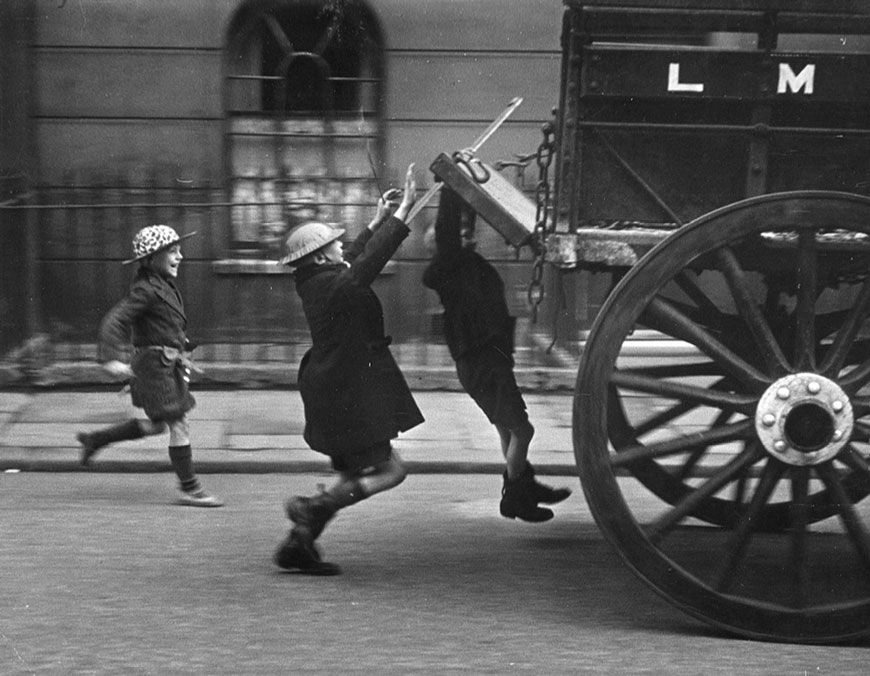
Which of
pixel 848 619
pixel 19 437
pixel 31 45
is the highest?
pixel 31 45

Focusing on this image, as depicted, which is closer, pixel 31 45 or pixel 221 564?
pixel 221 564

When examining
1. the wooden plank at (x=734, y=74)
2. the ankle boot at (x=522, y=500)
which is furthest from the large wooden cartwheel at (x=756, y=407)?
the ankle boot at (x=522, y=500)

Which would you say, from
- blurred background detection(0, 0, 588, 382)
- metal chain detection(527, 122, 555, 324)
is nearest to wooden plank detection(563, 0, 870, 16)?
metal chain detection(527, 122, 555, 324)

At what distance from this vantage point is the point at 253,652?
3852mm

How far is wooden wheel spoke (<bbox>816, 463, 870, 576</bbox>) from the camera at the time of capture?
3650mm

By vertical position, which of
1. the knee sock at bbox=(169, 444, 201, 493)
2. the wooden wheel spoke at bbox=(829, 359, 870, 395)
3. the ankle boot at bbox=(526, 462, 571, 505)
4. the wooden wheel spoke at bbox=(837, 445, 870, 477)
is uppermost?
the wooden wheel spoke at bbox=(829, 359, 870, 395)

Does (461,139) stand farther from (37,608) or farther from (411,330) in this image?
(37,608)

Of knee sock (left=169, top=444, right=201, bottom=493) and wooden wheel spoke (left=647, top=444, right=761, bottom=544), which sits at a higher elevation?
wooden wheel spoke (left=647, top=444, right=761, bottom=544)

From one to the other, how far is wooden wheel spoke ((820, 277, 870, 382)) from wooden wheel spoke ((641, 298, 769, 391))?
A: 0.18 meters

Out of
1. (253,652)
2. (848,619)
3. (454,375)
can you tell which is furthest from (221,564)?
(454,375)

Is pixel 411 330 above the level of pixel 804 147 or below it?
below

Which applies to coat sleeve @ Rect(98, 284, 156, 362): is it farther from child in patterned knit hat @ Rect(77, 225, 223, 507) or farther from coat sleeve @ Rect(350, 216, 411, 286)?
coat sleeve @ Rect(350, 216, 411, 286)

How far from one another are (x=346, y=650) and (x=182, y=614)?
25.5 inches

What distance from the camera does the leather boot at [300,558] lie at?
4.66 meters
